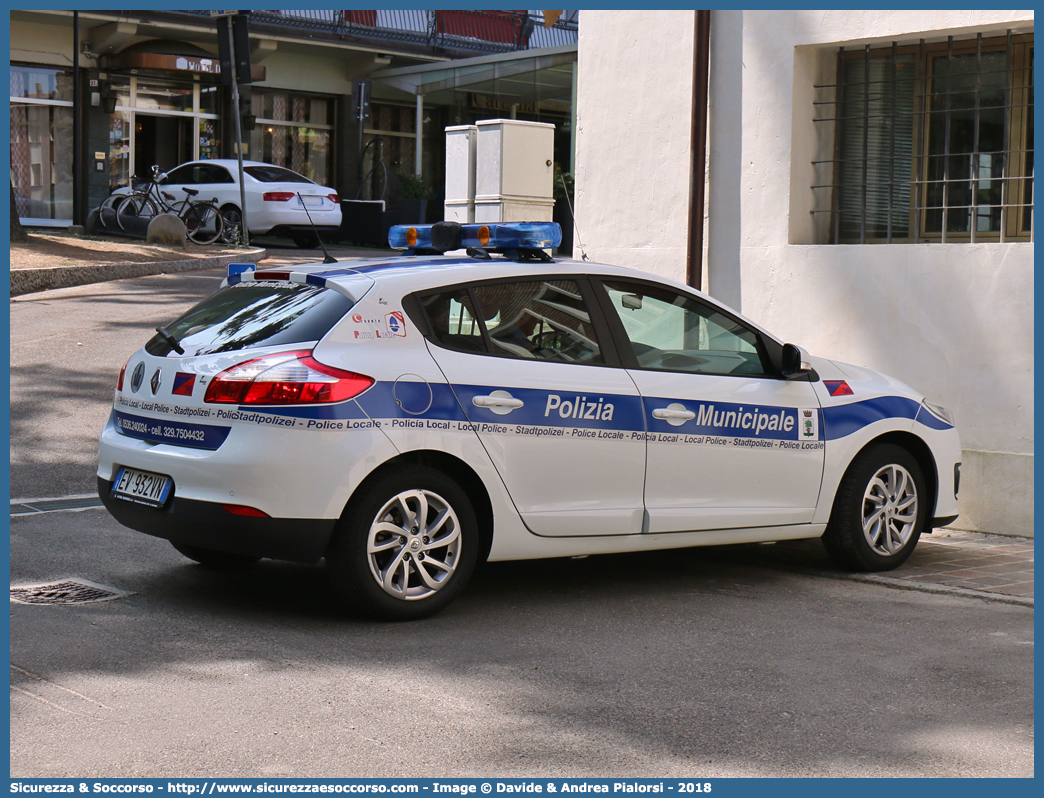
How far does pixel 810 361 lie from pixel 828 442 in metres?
0.42

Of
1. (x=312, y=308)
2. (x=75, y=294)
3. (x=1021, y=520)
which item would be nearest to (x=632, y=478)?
(x=312, y=308)

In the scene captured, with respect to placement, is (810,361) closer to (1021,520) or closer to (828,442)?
(828,442)

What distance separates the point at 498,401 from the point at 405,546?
0.74 meters

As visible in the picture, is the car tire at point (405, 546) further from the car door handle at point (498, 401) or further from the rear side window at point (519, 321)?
the rear side window at point (519, 321)

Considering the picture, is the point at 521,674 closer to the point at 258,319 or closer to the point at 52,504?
the point at 258,319

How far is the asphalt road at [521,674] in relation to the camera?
3.97m

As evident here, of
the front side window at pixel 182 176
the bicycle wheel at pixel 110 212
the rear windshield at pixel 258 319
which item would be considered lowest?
the rear windshield at pixel 258 319

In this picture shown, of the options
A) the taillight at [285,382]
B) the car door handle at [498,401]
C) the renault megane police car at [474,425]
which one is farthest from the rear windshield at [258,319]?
the car door handle at [498,401]

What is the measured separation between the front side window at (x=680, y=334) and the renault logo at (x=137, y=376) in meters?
2.16

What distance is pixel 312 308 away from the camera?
5.51 metres

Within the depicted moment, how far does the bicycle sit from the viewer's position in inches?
860

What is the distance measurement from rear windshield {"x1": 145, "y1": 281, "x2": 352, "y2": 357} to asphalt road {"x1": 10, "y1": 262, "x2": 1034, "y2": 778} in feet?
3.79

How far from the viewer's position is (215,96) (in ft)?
96.3

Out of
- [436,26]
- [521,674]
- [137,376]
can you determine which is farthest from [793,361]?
[436,26]
